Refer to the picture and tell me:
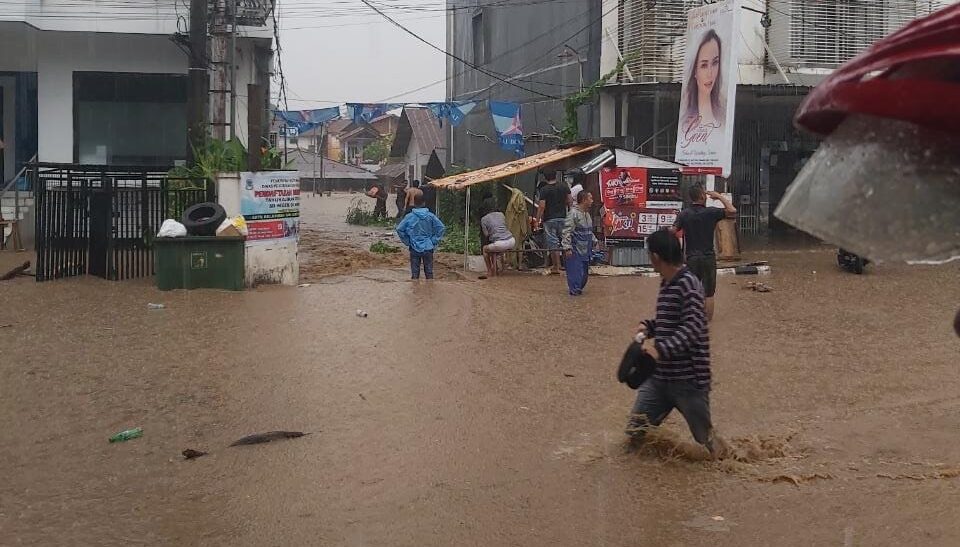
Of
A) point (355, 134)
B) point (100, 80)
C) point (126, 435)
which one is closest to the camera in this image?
point (126, 435)

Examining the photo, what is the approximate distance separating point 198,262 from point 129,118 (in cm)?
1004

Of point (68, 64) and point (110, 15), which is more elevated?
point (110, 15)

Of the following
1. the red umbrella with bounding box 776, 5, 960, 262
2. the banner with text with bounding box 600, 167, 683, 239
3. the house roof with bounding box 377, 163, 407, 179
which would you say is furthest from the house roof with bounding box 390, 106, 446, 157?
the red umbrella with bounding box 776, 5, 960, 262

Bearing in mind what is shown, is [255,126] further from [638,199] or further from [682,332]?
[682,332]

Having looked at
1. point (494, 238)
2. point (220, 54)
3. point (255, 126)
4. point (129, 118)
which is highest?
point (220, 54)

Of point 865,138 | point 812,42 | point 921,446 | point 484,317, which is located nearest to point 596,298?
point 484,317

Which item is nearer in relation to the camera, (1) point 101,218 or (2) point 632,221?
(1) point 101,218

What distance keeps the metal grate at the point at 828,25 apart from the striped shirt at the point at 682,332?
48.6ft

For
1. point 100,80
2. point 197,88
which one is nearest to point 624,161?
point 197,88

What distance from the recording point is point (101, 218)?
48.1ft

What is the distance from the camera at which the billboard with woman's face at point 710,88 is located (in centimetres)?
1561

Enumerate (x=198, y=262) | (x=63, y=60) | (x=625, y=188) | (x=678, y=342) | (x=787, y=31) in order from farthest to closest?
(x=63, y=60) → (x=787, y=31) → (x=625, y=188) → (x=198, y=262) → (x=678, y=342)

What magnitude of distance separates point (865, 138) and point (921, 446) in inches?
226

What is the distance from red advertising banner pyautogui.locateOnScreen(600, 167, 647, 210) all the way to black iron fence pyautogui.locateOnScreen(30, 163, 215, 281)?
637 cm
